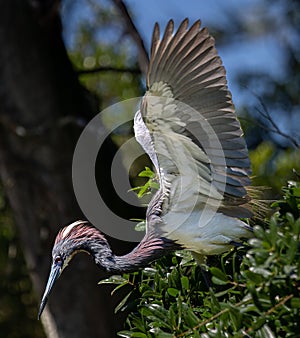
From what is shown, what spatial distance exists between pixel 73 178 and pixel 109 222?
0.38 metres

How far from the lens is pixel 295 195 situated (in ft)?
6.50

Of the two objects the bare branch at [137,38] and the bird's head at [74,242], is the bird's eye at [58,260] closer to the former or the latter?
the bird's head at [74,242]

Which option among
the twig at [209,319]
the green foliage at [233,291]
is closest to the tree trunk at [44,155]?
the green foliage at [233,291]

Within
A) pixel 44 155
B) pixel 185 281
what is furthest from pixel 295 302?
pixel 44 155

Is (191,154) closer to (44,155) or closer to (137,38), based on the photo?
(137,38)

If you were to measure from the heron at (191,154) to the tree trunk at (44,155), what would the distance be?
1.69 m

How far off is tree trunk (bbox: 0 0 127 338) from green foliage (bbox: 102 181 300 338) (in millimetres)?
1852

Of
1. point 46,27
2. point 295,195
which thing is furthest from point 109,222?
point 295,195

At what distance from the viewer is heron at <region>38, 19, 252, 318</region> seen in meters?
2.23

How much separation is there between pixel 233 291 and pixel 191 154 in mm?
544

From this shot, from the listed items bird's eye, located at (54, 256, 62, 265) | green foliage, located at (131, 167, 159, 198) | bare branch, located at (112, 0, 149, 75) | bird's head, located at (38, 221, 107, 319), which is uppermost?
bare branch, located at (112, 0, 149, 75)

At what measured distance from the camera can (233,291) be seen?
1866 millimetres

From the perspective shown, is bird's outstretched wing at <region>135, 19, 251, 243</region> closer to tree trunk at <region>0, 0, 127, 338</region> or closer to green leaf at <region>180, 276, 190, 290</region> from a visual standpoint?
green leaf at <region>180, 276, 190, 290</region>

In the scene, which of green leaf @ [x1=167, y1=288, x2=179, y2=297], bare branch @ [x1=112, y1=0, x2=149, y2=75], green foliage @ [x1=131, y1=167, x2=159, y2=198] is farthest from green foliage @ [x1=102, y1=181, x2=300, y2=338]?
bare branch @ [x1=112, y1=0, x2=149, y2=75]
